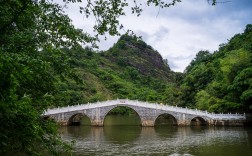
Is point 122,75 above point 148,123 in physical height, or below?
above

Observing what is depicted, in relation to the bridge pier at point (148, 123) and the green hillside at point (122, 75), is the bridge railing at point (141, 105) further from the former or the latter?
the green hillside at point (122, 75)

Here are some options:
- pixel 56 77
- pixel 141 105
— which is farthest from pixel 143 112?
pixel 56 77

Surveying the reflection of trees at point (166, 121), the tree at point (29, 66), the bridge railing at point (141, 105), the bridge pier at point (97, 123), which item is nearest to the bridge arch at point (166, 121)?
the reflection of trees at point (166, 121)

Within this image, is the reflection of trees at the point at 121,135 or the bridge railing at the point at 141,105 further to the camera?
the bridge railing at the point at 141,105

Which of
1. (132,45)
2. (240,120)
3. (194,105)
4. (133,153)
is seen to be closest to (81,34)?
(133,153)

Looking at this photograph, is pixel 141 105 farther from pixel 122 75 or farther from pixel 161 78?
pixel 161 78

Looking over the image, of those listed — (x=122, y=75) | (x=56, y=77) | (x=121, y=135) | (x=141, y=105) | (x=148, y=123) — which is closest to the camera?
(x=56, y=77)

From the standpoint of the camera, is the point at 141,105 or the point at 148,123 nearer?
the point at 148,123

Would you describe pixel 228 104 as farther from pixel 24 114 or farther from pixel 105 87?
pixel 105 87

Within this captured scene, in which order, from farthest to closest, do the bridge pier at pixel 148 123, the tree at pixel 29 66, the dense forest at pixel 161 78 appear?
the bridge pier at pixel 148 123
the dense forest at pixel 161 78
the tree at pixel 29 66

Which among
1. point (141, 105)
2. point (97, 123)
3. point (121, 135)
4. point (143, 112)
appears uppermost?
point (141, 105)

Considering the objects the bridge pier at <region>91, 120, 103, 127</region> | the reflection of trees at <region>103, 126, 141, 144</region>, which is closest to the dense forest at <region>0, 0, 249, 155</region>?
the bridge pier at <region>91, 120, 103, 127</region>

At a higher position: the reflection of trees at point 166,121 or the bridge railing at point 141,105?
the bridge railing at point 141,105

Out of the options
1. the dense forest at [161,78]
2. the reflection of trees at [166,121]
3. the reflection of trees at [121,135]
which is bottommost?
the reflection of trees at [121,135]
